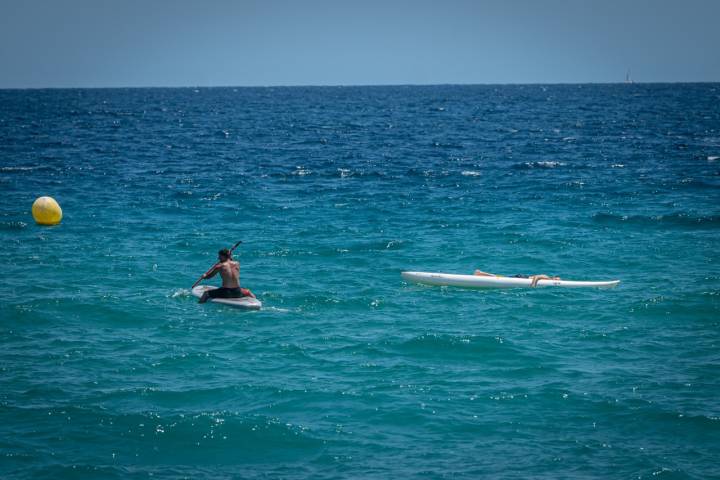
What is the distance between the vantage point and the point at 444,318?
1773 cm

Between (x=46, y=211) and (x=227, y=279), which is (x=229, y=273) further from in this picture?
(x=46, y=211)

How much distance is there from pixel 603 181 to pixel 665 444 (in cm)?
2720

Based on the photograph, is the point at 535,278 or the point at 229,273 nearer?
the point at 229,273

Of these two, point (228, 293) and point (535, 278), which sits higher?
point (228, 293)

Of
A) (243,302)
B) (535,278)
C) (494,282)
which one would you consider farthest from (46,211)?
(535,278)

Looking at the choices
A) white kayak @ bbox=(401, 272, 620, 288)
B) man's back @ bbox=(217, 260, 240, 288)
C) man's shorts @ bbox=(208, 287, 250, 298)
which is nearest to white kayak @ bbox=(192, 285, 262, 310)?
man's shorts @ bbox=(208, 287, 250, 298)

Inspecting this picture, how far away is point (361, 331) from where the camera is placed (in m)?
16.8

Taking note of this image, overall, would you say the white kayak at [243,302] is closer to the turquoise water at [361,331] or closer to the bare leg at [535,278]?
the turquoise water at [361,331]

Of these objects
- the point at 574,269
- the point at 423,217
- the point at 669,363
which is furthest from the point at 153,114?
the point at 669,363

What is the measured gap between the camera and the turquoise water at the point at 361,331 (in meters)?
11.5

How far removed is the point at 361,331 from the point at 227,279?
378cm

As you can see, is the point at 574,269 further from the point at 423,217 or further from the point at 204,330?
the point at 204,330

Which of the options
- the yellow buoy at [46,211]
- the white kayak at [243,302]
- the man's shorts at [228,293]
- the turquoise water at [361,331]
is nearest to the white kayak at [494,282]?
the turquoise water at [361,331]

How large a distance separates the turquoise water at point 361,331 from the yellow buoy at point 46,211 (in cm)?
47
